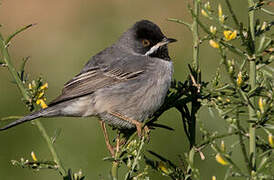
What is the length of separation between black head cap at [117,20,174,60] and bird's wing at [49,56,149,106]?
0.19 meters

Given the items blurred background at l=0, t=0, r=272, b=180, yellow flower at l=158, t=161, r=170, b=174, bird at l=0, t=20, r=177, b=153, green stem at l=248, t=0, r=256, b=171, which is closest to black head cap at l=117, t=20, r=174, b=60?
bird at l=0, t=20, r=177, b=153

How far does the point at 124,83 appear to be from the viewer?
5.16 m

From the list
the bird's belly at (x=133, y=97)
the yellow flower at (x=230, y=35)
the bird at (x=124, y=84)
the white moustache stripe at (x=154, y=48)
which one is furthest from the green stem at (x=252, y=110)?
the white moustache stripe at (x=154, y=48)

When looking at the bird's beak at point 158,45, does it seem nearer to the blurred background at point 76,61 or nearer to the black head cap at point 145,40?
the black head cap at point 145,40

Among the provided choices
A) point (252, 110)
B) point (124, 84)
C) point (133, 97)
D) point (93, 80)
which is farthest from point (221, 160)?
point (93, 80)

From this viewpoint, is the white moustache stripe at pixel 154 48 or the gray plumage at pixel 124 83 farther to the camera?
the white moustache stripe at pixel 154 48

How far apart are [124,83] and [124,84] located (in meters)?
0.01

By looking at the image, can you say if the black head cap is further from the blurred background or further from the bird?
the blurred background

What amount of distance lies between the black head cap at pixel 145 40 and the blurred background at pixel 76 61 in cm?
122

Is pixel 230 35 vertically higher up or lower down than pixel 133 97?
higher up

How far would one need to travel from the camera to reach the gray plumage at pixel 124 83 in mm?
4887

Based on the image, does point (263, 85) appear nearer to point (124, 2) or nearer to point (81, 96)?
point (81, 96)

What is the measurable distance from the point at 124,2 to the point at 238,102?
963 cm

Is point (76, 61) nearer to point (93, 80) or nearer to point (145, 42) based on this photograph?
point (145, 42)
